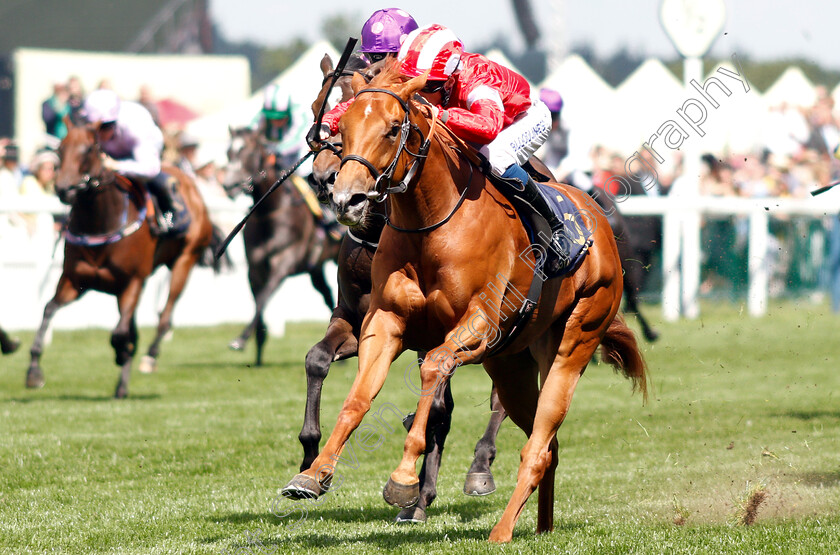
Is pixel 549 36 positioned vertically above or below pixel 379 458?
below

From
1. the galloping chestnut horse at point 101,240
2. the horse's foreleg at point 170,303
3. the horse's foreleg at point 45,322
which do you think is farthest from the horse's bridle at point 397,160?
the horse's foreleg at point 170,303

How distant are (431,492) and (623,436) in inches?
98.1

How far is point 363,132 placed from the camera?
4078mm

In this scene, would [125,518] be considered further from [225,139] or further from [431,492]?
[225,139]

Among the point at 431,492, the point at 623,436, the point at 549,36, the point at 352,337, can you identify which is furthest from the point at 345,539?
the point at 549,36

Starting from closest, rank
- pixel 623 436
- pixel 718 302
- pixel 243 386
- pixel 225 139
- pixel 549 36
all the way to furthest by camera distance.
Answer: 1. pixel 623 436
2. pixel 243 386
3. pixel 718 302
4. pixel 225 139
5. pixel 549 36

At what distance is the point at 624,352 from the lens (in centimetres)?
580

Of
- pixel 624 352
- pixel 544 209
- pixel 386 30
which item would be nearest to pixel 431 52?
pixel 386 30

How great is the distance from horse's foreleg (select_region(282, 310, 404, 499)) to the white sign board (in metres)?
11.0

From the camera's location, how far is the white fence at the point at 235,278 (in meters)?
13.0

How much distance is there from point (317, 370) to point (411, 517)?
825 mm

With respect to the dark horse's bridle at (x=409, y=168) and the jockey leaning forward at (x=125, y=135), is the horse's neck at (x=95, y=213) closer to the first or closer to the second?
the jockey leaning forward at (x=125, y=135)

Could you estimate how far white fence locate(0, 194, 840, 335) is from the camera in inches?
512

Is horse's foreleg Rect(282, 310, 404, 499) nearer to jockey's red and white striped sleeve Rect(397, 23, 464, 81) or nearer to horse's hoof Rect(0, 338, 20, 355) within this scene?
jockey's red and white striped sleeve Rect(397, 23, 464, 81)
